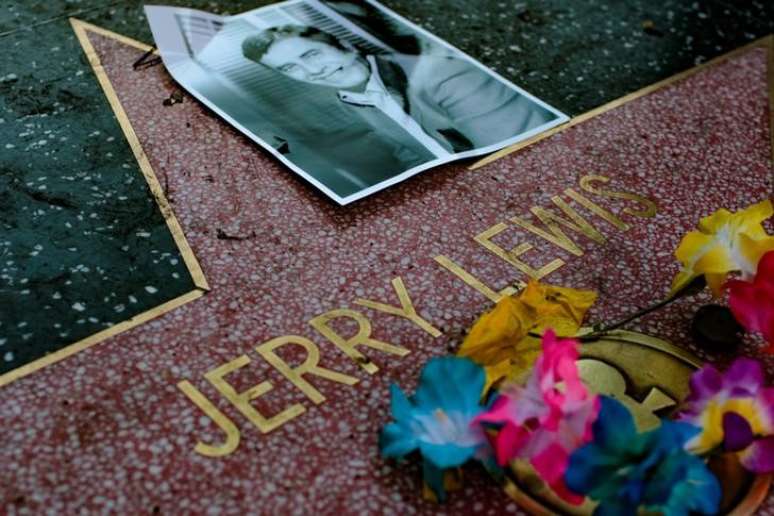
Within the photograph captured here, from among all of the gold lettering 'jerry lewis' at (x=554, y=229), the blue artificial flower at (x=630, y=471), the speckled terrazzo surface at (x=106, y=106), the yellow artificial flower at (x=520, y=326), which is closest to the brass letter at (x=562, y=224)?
the gold lettering 'jerry lewis' at (x=554, y=229)

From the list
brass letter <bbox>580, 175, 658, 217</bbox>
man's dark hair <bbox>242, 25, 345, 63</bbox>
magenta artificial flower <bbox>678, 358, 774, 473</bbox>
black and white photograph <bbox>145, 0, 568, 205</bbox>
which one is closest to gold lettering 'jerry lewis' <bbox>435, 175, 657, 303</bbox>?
brass letter <bbox>580, 175, 658, 217</bbox>

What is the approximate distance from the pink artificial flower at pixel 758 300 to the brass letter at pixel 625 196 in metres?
0.22

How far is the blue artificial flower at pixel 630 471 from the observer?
0.60 metres

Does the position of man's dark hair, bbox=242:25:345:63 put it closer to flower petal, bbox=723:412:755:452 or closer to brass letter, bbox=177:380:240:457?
brass letter, bbox=177:380:240:457

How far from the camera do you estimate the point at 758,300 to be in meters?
0.75

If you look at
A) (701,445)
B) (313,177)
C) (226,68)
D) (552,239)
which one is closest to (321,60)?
(226,68)

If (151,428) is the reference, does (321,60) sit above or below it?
above

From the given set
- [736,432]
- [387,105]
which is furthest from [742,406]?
[387,105]

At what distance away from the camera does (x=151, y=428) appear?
2.31 feet

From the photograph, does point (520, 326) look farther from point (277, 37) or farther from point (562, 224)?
point (277, 37)

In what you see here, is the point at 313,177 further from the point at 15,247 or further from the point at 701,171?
the point at 701,171

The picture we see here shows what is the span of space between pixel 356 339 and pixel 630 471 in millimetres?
278

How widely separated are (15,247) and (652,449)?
0.61 metres

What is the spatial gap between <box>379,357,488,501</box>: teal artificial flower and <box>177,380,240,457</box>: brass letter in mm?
119
